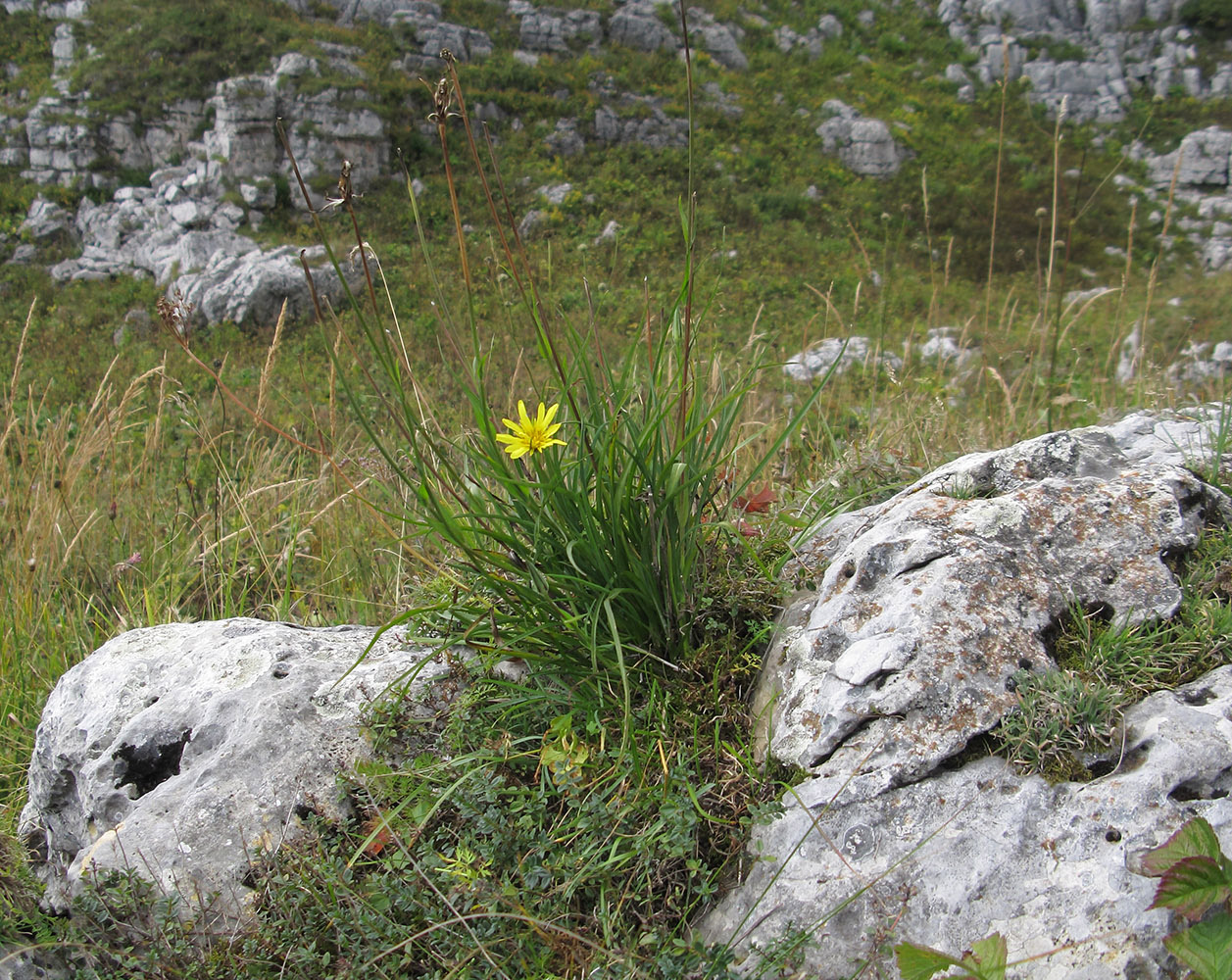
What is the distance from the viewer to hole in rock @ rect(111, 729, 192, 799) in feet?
5.97

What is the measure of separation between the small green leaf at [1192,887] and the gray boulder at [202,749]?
1381mm

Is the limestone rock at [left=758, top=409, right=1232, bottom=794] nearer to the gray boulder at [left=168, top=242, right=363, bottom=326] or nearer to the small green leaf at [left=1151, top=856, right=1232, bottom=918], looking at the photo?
the small green leaf at [left=1151, top=856, right=1232, bottom=918]

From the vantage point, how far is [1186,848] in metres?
1.08

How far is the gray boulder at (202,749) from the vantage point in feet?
5.24

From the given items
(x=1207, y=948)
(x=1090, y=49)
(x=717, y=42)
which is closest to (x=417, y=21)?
(x=717, y=42)

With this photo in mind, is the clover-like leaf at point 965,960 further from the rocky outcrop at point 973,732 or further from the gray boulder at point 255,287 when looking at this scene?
the gray boulder at point 255,287

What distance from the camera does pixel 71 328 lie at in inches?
576

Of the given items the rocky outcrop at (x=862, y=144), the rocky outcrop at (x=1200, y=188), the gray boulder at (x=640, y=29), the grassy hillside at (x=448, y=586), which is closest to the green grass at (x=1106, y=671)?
the grassy hillside at (x=448, y=586)

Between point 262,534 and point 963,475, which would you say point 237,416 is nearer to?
point 262,534

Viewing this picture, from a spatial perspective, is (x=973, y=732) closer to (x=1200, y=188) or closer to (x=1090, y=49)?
(x=1200, y=188)

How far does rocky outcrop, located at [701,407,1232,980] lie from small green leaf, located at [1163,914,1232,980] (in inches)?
2.8

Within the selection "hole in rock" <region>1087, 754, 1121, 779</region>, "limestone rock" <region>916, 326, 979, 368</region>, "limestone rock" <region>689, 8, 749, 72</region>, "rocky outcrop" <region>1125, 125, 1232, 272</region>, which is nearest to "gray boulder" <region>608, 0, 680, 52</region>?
"limestone rock" <region>689, 8, 749, 72</region>

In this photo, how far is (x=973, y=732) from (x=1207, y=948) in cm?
44

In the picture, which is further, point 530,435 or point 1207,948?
point 530,435
